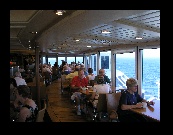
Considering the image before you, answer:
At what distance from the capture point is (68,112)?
694 cm

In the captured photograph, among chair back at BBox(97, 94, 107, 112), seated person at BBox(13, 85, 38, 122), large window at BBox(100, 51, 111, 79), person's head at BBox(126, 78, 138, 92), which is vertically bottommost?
chair back at BBox(97, 94, 107, 112)

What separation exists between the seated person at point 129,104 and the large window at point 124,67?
4.29 meters

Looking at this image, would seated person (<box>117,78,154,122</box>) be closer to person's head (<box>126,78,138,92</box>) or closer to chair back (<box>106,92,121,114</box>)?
person's head (<box>126,78,138,92</box>)

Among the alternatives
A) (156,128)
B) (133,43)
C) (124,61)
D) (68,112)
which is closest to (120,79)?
(124,61)

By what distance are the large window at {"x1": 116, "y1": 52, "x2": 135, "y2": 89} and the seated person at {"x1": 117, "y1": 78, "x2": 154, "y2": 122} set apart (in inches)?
169

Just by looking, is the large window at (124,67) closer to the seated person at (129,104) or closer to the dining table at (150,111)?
the seated person at (129,104)

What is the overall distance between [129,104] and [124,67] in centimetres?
542

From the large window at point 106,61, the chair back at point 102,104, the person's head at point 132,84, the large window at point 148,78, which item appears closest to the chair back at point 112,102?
the chair back at point 102,104

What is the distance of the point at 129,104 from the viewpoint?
13.1 feet

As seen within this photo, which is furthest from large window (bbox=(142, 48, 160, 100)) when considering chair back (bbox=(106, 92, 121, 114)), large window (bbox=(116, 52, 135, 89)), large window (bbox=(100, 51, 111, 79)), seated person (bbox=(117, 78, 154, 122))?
seated person (bbox=(117, 78, 154, 122))

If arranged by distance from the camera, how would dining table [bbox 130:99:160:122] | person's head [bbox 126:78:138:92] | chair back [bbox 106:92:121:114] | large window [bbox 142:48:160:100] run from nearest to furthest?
1. dining table [bbox 130:99:160:122]
2. person's head [bbox 126:78:138:92]
3. chair back [bbox 106:92:121:114]
4. large window [bbox 142:48:160:100]

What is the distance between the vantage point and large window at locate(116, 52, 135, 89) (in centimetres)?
842
